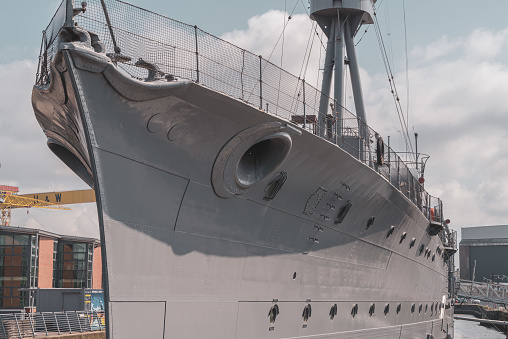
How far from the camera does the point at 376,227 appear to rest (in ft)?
49.2

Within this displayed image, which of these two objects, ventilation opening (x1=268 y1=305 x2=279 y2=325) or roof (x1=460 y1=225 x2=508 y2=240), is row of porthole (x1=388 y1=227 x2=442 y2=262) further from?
roof (x1=460 y1=225 x2=508 y2=240)

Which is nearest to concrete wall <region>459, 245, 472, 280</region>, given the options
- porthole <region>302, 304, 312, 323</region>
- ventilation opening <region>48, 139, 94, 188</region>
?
porthole <region>302, 304, 312, 323</region>

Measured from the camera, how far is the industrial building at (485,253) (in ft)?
304

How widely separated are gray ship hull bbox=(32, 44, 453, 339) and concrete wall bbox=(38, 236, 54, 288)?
59.2 ft

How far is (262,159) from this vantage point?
419 inches

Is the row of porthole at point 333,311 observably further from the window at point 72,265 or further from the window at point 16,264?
the window at point 72,265

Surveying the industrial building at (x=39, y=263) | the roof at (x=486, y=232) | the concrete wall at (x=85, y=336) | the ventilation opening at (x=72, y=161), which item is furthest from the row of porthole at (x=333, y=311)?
the roof at (x=486, y=232)

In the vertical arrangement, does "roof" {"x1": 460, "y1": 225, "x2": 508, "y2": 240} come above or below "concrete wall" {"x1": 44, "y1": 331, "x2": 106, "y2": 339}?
above

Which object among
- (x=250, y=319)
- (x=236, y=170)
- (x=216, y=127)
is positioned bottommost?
(x=250, y=319)

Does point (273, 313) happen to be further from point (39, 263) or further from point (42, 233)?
point (39, 263)

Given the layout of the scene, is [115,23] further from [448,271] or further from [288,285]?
[448,271]

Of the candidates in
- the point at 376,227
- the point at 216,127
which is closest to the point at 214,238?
the point at 216,127

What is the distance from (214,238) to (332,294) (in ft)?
13.4

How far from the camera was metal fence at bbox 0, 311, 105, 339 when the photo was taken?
20.0 metres
